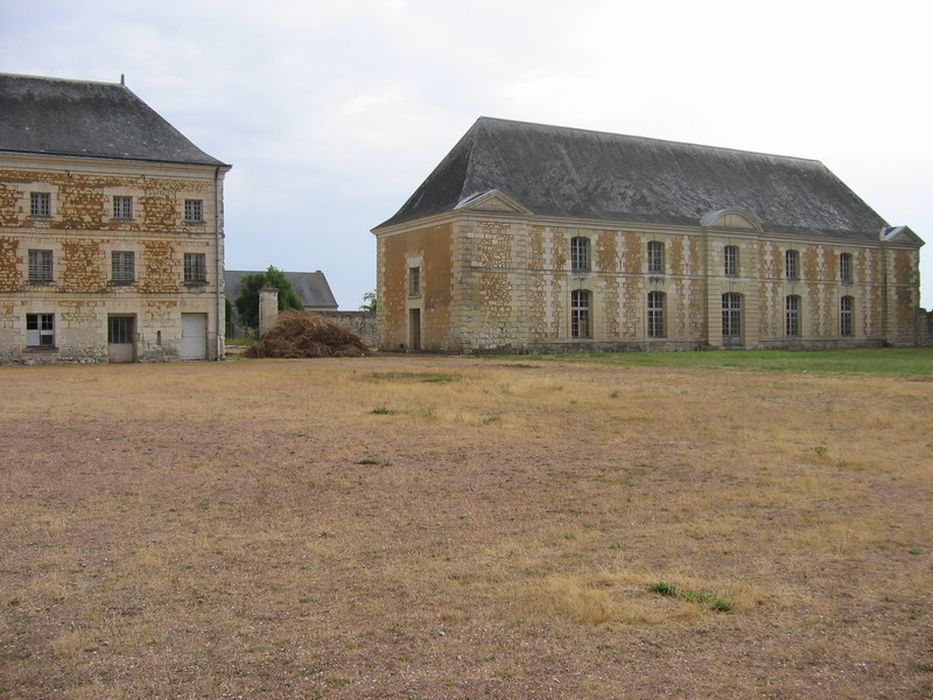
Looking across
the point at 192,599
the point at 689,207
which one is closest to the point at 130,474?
the point at 192,599

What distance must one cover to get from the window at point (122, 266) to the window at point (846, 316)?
27.9 m

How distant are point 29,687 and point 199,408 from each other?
9.57 metres

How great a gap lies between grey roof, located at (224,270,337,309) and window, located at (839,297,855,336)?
4133cm

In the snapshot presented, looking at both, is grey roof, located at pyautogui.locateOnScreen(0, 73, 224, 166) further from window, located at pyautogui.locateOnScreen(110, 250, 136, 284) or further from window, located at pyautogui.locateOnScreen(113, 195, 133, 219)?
window, located at pyautogui.locateOnScreen(110, 250, 136, 284)

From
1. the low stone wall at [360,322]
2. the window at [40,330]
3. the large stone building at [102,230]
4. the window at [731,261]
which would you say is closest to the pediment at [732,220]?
the window at [731,261]

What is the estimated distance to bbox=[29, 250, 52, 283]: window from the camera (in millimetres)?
25875

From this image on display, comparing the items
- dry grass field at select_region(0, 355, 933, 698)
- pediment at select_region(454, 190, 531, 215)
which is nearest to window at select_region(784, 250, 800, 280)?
pediment at select_region(454, 190, 531, 215)

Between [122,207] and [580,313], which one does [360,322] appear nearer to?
[580,313]

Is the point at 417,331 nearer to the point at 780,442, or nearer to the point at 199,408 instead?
the point at 199,408

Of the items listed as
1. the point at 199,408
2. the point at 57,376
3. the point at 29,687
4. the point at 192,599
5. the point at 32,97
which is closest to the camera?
the point at 29,687

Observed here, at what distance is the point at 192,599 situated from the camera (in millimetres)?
4633

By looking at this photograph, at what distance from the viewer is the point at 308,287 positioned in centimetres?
7281

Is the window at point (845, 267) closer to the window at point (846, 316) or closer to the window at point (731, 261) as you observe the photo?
the window at point (846, 316)

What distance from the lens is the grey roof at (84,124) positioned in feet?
85.0
